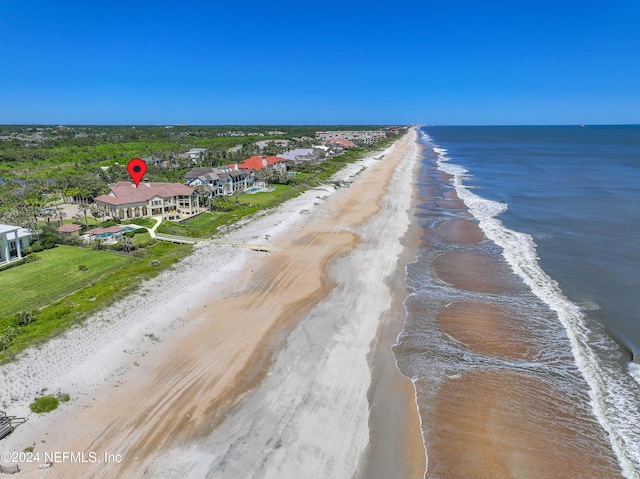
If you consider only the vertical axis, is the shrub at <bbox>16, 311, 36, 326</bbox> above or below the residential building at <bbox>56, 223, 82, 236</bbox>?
below

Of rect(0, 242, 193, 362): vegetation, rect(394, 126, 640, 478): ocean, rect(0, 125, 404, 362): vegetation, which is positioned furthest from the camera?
rect(0, 125, 404, 362): vegetation

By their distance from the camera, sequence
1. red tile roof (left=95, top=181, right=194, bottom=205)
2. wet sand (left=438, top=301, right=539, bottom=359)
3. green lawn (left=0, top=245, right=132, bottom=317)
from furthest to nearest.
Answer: red tile roof (left=95, top=181, right=194, bottom=205)
green lawn (left=0, top=245, right=132, bottom=317)
wet sand (left=438, top=301, right=539, bottom=359)

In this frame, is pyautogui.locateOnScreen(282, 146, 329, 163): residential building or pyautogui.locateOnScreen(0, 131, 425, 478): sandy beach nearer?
pyautogui.locateOnScreen(0, 131, 425, 478): sandy beach

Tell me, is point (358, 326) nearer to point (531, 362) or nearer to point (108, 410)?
point (531, 362)

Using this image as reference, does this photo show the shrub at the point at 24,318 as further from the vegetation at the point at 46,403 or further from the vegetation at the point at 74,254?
the vegetation at the point at 46,403

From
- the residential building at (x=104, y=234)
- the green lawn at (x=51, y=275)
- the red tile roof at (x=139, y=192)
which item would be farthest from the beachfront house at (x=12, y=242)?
the red tile roof at (x=139, y=192)

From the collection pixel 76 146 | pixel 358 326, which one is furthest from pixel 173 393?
pixel 76 146

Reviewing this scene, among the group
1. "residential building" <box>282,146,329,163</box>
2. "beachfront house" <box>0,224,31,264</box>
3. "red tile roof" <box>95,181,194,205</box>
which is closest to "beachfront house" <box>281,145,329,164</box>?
"residential building" <box>282,146,329,163</box>

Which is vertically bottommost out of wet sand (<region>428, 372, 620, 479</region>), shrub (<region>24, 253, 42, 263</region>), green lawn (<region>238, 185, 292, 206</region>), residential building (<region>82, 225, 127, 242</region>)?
wet sand (<region>428, 372, 620, 479</region>)

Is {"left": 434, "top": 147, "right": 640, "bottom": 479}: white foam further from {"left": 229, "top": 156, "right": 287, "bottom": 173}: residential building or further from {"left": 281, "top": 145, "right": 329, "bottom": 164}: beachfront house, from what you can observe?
{"left": 281, "top": 145, "right": 329, "bottom": 164}: beachfront house
